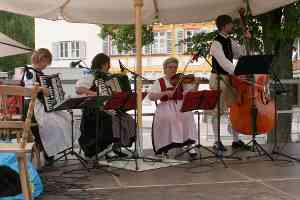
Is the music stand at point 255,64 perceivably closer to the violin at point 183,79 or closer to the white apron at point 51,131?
the violin at point 183,79

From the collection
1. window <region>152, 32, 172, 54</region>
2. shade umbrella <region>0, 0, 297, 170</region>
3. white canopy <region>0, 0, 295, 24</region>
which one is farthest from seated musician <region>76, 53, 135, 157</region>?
window <region>152, 32, 172, 54</region>

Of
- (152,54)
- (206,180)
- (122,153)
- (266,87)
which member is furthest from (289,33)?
(152,54)

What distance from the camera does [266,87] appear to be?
757 centimetres

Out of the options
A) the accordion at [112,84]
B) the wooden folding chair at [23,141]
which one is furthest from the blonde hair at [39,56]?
the wooden folding chair at [23,141]

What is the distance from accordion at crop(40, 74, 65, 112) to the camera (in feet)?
23.5

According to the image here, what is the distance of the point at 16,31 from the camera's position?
44344 mm

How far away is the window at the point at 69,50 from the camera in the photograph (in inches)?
1620

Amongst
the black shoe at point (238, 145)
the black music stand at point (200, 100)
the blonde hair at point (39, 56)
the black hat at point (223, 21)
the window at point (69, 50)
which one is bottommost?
the black shoe at point (238, 145)

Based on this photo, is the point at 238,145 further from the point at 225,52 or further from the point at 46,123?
the point at 46,123

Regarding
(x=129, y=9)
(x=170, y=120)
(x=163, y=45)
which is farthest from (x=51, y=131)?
(x=163, y=45)

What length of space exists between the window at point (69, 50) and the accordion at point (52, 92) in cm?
3401

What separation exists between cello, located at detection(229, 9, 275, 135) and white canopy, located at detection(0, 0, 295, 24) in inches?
74.7

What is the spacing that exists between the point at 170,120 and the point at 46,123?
169 cm

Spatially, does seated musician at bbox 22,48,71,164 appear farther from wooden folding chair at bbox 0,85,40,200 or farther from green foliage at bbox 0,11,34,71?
green foliage at bbox 0,11,34,71
